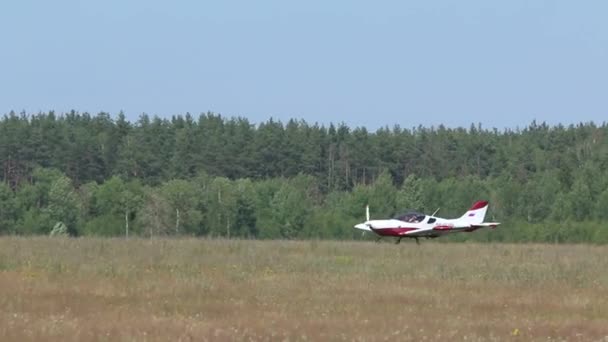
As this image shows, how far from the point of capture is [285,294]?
18.6 m

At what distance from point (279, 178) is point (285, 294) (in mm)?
91097

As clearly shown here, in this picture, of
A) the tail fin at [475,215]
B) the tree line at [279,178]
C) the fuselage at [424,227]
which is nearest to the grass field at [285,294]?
the fuselage at [424,227]

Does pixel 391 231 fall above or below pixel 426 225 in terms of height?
below

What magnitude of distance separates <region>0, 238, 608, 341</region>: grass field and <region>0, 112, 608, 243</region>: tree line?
31.1m

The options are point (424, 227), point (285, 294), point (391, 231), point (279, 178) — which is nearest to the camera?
point (285, 294)

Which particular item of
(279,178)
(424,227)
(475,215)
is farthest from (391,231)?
(279,178)

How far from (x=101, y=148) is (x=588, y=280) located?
96850 mm

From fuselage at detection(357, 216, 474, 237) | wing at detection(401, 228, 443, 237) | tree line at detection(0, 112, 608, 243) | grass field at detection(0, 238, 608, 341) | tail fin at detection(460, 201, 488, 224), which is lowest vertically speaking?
grass field at detection(0, 238, 608, 341)

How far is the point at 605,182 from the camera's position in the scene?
90125mm

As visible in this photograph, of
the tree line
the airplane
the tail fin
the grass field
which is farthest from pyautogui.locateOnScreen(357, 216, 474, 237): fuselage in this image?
the tree line

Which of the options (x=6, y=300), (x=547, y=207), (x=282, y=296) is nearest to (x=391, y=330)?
(x=282, y=296)

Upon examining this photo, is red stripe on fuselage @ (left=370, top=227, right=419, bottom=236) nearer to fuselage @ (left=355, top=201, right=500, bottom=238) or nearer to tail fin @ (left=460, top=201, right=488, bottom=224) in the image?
fuselage @ (left=355, top=201, right=500, bottom=238)

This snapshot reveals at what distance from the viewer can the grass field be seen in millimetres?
14328

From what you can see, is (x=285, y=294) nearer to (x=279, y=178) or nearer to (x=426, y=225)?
(x=426, y=225)
